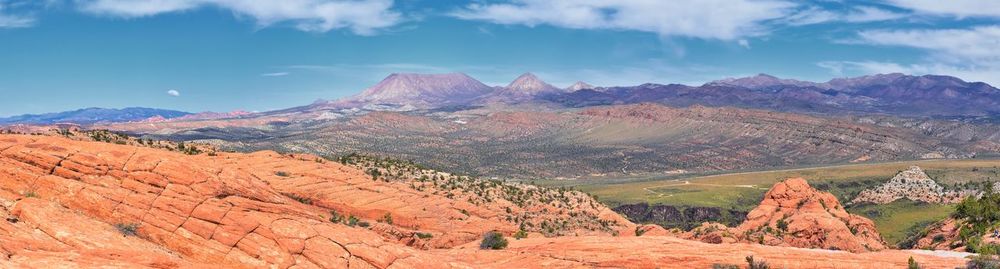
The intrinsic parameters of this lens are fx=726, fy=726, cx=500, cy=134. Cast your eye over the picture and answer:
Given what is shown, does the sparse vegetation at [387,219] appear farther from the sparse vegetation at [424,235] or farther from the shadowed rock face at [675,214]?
the shadowed rock face at [675,214]

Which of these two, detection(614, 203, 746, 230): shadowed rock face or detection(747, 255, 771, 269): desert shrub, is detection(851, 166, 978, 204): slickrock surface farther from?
→ detection(747, 255, 771, 269): desert shrub

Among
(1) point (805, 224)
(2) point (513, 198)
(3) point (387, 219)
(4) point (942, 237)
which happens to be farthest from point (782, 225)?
(3) point (387, 219)

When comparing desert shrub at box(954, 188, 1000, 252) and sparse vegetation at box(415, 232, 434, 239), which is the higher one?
sparse vegetation at box(415, 232, 434, 239)

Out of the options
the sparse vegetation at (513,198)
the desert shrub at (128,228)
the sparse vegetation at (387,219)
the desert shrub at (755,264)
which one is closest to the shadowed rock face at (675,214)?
the sparse vegetation at (513,198)

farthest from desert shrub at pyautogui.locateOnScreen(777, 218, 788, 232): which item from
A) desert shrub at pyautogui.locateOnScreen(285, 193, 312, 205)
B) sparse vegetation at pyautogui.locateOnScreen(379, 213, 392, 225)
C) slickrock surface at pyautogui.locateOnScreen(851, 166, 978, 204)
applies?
slickrock surface at pyautogui.locateOnScreen(851, 166, 978, 204)

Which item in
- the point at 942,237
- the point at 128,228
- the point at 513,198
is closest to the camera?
the point at 128,228

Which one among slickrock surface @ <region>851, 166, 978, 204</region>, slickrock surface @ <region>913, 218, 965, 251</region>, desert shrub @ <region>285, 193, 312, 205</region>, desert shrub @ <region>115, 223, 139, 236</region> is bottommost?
slickrock surface @ <region>851, 166, 978, 204</region>

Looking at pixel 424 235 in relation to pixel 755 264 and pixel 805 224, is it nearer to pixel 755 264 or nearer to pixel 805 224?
pixel 755 264
